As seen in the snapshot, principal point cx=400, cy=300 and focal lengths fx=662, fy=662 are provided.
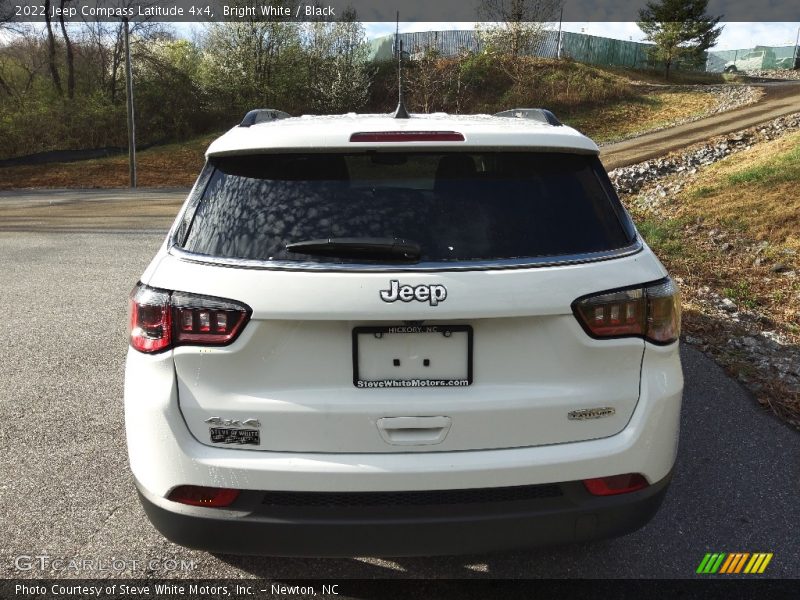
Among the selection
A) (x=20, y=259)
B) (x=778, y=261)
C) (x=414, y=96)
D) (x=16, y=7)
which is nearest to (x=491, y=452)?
(x=778, y=261)

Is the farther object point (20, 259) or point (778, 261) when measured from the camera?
point (20, 259)

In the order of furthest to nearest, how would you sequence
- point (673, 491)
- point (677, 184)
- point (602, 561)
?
point (677, 184)
point (673, 491)
point (602, 561)

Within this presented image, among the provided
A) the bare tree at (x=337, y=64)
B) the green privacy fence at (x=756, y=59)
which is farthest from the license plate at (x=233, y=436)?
the green privacy fence at (x=756, y=59)

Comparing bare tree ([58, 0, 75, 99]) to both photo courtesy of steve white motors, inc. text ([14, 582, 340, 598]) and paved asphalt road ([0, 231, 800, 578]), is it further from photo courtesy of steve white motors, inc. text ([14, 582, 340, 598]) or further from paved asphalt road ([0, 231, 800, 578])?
photo courtesy of steve white motors, inc. text ([14, 582, 340, 598])

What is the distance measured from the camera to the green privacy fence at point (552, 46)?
45125 millimetres

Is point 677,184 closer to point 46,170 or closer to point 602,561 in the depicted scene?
point 602,561

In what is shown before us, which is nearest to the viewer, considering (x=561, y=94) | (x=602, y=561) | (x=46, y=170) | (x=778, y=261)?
(x=602, y=561)

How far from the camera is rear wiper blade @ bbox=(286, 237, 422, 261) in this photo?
2094 mm

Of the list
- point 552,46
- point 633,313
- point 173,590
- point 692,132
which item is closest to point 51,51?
point 552,46

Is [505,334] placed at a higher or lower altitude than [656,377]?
higher

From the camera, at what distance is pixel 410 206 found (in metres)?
2.21

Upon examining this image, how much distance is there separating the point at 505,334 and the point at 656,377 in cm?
58

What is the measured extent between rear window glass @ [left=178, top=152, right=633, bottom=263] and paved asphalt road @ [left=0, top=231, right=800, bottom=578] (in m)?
1.41

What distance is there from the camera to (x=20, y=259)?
32.4 feet
